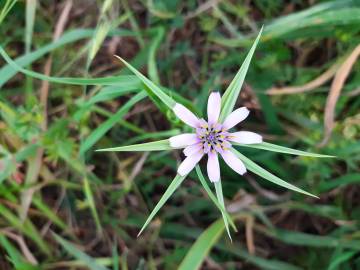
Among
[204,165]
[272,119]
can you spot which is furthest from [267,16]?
[204,165]

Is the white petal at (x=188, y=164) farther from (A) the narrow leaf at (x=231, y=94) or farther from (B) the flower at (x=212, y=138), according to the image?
(A) the narrow leaf at (x=231, y=94)

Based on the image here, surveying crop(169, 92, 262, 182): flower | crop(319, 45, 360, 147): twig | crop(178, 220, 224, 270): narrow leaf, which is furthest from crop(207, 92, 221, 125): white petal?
crop(319, 45, 360, 147): twig

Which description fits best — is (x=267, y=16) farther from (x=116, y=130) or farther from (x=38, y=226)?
(x=38, y=226)

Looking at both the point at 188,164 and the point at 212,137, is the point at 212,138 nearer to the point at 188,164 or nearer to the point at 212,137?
the point at 212,137

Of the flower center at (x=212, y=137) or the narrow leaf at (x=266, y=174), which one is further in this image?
the flower center at (x=212, y=137)

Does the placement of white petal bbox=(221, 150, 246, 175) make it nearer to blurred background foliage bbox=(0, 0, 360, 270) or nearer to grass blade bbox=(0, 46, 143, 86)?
grass blade bbox=(0, 46, 143, 86)

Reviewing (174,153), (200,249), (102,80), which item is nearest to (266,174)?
(102,80)

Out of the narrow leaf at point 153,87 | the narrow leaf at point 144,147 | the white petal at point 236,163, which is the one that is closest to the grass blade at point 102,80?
the narrow leaf at point 153,87
